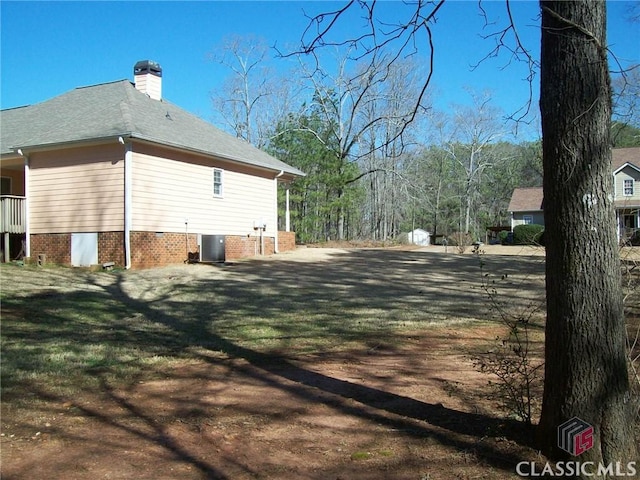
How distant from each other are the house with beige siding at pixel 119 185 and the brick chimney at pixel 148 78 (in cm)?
5

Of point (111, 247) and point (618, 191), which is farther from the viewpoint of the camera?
point (618, 191)

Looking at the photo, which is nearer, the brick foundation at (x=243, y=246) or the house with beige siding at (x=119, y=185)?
the house with beige siding at (x=119, y=185)

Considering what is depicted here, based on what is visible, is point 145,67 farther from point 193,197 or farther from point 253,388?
point 253,388

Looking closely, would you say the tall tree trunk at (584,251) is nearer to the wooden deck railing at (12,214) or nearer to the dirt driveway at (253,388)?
the dirt driveway at (253,388)

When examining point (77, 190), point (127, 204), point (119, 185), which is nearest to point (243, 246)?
point (127, 204)

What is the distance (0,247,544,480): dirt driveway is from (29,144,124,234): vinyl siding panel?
16.7ft

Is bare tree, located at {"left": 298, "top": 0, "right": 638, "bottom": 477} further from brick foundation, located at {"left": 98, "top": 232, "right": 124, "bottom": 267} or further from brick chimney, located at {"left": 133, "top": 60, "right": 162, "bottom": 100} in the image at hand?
brick chimney, located at {"left": 133, "top": 60, "right": 162, "bottom": 100}

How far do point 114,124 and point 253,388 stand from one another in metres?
13.0

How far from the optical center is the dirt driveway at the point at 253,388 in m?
3.34

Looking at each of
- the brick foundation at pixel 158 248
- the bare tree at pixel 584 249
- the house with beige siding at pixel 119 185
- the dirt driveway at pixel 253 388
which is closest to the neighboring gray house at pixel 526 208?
the house with beige siding at pixel 119 185

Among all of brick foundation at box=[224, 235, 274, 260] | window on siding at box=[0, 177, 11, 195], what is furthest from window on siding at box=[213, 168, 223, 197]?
window on siding at box=[0, 177, 11, 195]

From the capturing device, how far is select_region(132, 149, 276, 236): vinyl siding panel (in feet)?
51.0

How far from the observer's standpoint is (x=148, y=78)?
19859 mm

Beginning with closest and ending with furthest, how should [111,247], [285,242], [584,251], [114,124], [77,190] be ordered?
[584,251] < [111,247] < [114,124] < [77,190] < [285,242]
